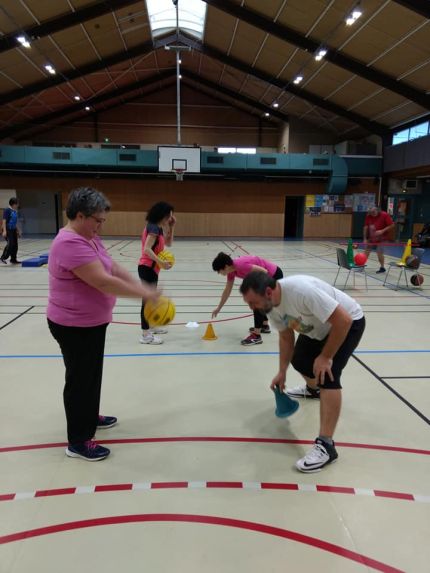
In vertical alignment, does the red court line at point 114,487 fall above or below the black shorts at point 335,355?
below

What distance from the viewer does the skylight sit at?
17.0 m

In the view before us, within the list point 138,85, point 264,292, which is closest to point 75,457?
point 264,292

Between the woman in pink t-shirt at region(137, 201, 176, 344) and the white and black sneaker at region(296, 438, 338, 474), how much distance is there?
8.89ft

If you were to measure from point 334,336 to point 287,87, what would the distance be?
21097 millimetres

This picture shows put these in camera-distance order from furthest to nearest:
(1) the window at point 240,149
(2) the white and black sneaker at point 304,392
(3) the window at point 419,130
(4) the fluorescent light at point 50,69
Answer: (1) the window at point 240,149
(3) the window at point 419,130
(4) the fluorescent light at point 50,69
(2) the white and black sneaker at point 304,392

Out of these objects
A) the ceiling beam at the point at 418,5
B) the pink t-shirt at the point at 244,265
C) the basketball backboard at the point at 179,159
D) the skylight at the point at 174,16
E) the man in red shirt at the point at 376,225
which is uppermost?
the skylight at the point at 174,16

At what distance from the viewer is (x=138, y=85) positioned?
2422cm

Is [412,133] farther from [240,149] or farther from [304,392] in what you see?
[304,392]

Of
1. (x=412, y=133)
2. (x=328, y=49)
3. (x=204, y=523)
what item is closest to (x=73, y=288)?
(x=204, y=523)

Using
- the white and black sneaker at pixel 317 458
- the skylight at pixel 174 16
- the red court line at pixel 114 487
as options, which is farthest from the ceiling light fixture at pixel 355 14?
the red court line at pixel 114 487

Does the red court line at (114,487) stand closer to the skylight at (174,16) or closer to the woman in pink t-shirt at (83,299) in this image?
the woman in pink t-shirt at (83,299)

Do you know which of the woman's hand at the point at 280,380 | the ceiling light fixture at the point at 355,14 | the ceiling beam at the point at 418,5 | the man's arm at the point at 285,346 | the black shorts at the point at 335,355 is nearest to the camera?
the black shorts at the point at 335,355

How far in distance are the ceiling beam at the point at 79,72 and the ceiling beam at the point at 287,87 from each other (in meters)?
1.71

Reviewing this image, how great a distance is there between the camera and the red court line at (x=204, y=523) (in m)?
2.00
